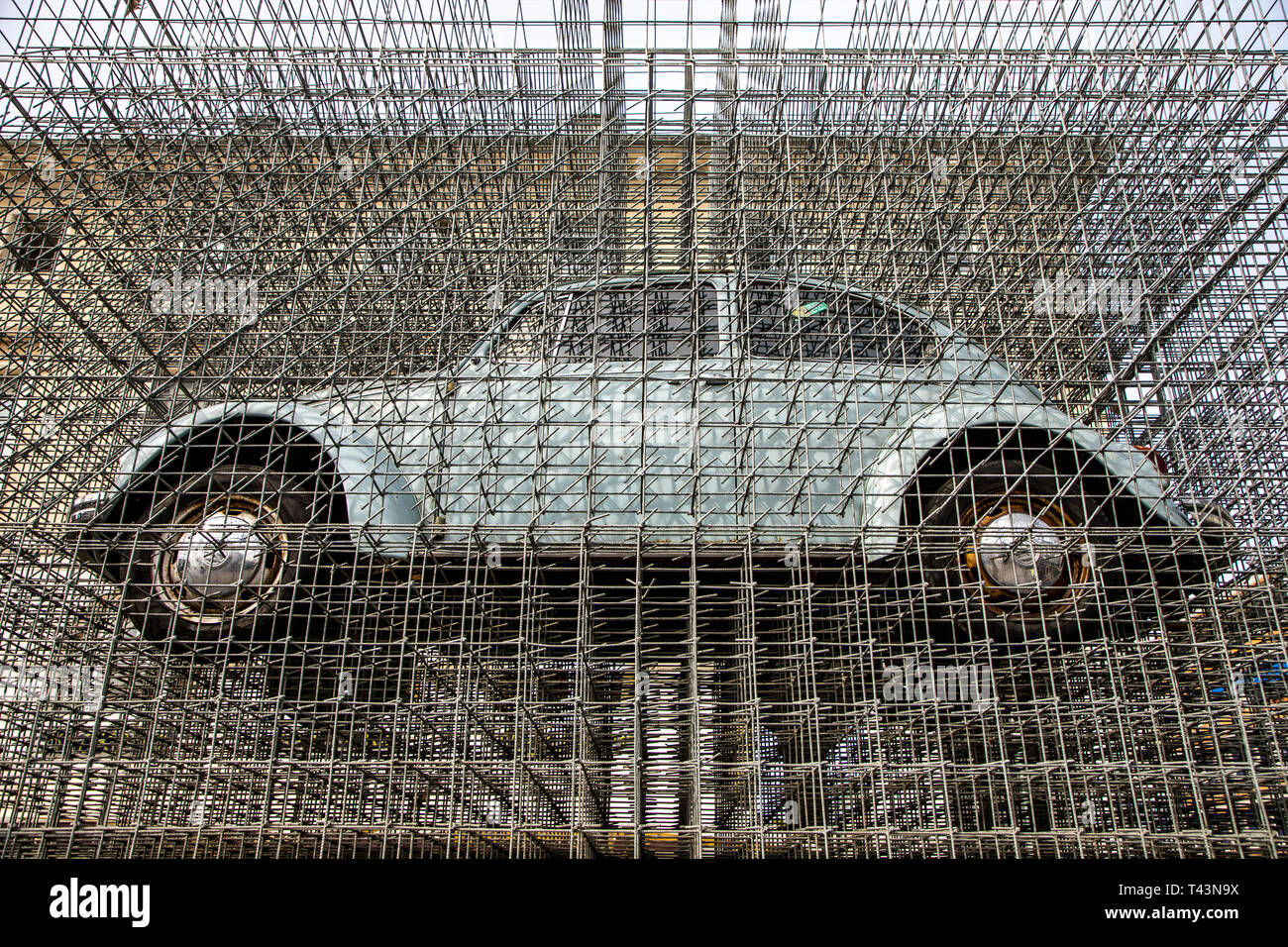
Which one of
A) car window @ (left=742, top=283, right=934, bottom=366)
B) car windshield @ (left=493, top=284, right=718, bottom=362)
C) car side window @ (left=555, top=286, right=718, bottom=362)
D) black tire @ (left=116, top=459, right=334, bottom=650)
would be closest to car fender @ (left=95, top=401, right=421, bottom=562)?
black tire @ (left=116, top=459, right=334, bottom=650)

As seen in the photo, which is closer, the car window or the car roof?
the car window

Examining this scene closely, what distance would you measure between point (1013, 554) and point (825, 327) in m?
2.13

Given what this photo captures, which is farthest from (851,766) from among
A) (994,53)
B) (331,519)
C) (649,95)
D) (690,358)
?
(994,53)

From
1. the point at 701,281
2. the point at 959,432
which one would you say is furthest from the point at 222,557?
the point at 959,432

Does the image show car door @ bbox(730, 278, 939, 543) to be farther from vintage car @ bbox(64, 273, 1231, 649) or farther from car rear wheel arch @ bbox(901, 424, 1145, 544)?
car rear wheel arch @ bbox(901, 424, 1145, 544)

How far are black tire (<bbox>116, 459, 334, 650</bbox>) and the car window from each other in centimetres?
328

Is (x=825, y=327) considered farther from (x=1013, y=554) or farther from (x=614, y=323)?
(x=1013, y=554)

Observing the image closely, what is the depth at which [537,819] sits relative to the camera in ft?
25.0

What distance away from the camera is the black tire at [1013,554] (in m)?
6.23

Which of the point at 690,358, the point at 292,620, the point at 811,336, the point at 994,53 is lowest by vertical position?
the point at 292,620

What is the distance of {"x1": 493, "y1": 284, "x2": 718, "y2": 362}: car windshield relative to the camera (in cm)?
726
